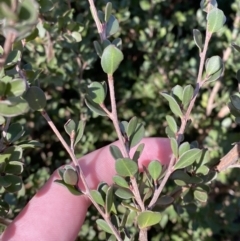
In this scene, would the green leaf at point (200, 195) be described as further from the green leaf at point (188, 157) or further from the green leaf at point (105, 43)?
the green leaf at point (105, 43)

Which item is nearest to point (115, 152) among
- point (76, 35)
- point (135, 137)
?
point (135, 137)

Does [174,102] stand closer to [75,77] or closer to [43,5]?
[43,5]

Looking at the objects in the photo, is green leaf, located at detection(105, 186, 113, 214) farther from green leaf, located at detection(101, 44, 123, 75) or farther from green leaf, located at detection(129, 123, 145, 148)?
green leaf, located at detection(101, 44, 123, 75)

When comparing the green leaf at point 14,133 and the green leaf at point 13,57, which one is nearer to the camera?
the green leaf at point 13,57

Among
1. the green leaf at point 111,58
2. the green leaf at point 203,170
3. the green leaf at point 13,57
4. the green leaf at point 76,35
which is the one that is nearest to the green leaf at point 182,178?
the green leaf at point 203,170

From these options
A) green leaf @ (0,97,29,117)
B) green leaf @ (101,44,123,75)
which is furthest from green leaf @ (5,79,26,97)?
green leaf @ (101,44,123,75)

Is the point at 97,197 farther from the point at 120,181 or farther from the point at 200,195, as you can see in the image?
the point at 200,195
